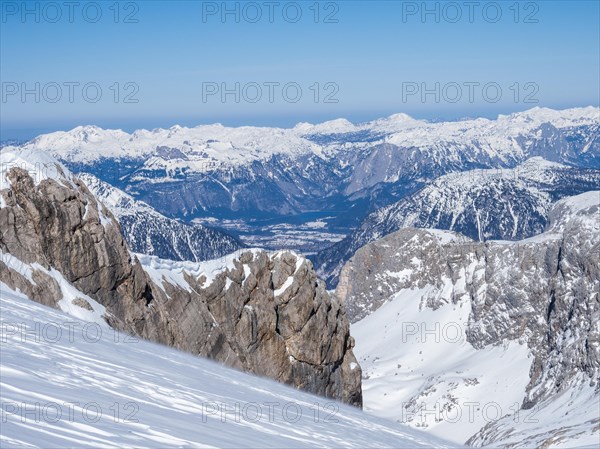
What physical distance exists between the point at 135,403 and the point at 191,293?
45.8 metres

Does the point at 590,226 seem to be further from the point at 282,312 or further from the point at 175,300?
the point at 175,300

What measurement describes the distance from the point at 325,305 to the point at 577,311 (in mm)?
127369

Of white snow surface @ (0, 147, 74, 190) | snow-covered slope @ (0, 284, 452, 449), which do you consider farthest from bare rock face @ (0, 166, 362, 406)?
snow-covered slope @ (0, 284, 452, 449)

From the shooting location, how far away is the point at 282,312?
7400 cm

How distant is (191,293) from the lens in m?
64.8

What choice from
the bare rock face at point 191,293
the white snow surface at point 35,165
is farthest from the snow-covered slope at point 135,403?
the white snow surface at point 35,165

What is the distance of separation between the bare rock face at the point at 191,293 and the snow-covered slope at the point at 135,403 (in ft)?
66.1

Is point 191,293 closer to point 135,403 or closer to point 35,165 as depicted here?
point 35,165

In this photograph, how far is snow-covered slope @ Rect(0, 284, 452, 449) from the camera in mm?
15883

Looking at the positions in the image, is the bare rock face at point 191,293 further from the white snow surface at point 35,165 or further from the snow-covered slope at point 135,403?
the snow-covered slope at point 135,403

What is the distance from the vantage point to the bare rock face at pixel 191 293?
50.8 m

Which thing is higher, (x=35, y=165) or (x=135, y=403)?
(x=135, y=403)

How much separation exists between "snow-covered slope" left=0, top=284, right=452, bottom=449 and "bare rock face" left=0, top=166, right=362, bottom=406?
20.2 m

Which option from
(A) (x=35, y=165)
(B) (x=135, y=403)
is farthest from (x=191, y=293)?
(B) (x=135, y=403)
